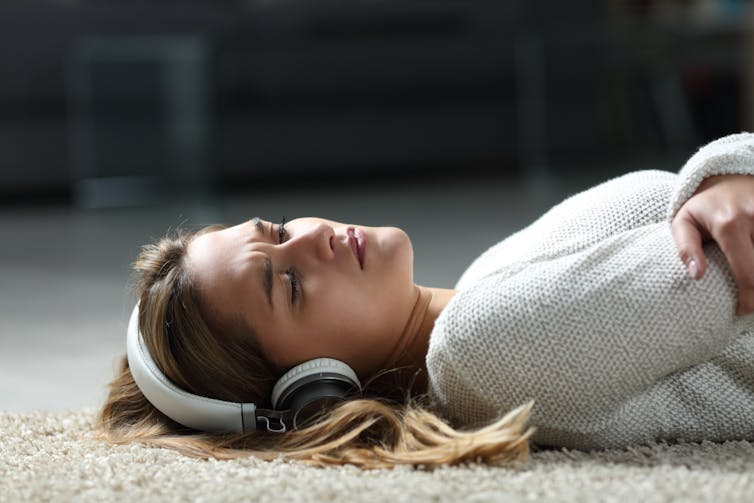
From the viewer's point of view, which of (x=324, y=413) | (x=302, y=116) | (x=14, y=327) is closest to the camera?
(x=324, y=413)

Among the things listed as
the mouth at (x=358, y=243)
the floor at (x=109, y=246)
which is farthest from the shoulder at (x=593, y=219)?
the floor at (x=109, y=246)

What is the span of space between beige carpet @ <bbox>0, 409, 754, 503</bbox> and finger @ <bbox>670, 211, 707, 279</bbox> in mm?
168

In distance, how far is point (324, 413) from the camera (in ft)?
3.67

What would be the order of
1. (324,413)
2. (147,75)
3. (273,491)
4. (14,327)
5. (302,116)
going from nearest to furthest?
(273,491) < (324,413) < (14,327) < (147,75) < (302,116)

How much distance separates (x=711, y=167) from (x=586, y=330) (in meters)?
0.20

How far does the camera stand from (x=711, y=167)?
110 centimetres

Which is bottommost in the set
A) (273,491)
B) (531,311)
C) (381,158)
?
(381,158)

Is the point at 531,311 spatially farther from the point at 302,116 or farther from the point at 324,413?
the point at 302,116

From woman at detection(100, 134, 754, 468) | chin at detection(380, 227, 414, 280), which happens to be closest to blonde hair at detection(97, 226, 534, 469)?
woman at detection(100, 134, 754, 468)

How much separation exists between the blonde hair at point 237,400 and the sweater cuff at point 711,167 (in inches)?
10.2

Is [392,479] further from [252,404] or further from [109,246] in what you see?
[109,246]

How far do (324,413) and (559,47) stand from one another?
3.58 meters

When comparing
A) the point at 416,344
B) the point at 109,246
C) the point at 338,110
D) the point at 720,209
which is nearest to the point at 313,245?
the point at 416,344

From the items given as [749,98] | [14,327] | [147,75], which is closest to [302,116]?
[147,75]
